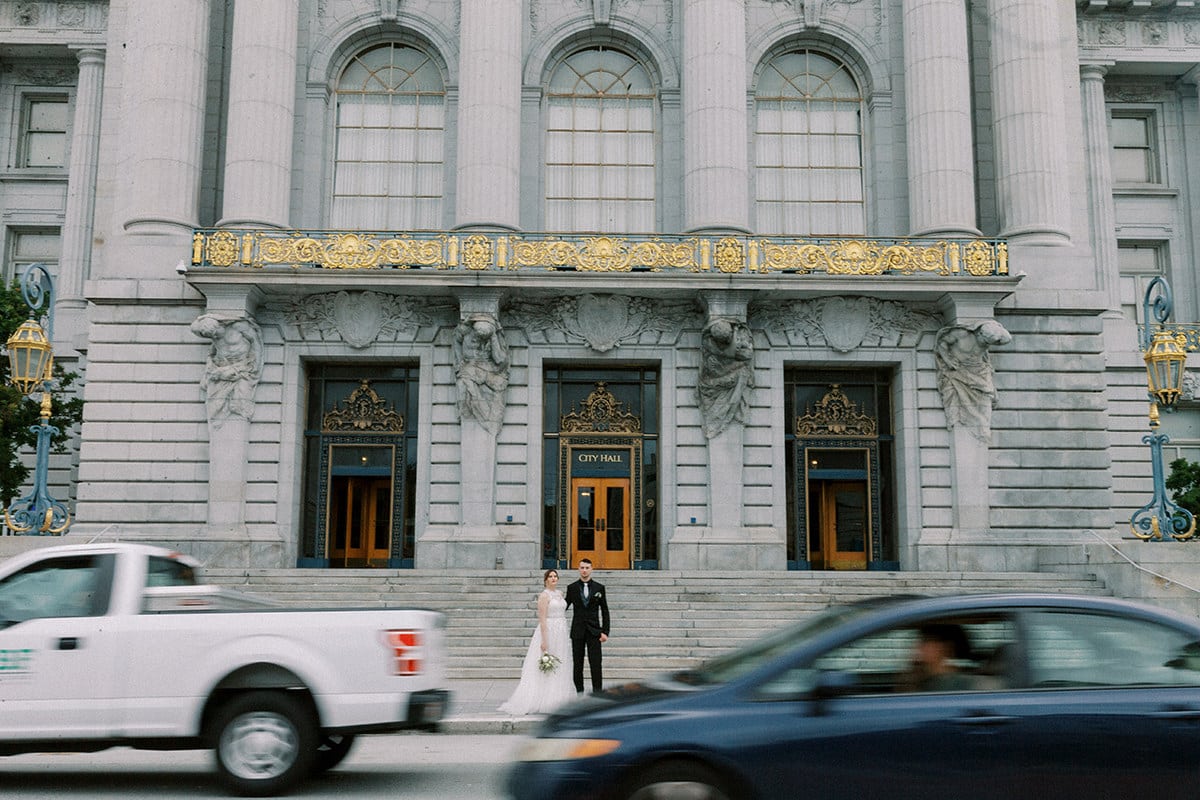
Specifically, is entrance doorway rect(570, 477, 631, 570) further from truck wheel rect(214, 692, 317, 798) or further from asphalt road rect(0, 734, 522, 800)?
truck wheel rect(214, 692, 317, 798)

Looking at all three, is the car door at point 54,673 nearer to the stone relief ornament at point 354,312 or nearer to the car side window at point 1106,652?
the car side window at point 1106,652

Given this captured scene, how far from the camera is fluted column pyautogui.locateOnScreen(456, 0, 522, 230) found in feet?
94.2

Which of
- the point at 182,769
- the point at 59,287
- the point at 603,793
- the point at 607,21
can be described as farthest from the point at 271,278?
the point at 603,793

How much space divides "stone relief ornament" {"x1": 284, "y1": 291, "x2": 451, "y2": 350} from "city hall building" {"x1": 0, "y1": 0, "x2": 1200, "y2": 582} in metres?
0.10

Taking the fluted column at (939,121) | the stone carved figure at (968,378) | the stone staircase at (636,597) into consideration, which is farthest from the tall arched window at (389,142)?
the stone carved figure at (968,378)

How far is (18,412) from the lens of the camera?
3391 cm

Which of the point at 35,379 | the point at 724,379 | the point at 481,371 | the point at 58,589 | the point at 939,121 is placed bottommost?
the point at 58,589

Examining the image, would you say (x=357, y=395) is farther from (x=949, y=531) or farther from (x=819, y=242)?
(x=949, y=531)

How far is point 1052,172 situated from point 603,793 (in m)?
26.6

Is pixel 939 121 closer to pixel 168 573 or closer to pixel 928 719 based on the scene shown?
pixel 168 573

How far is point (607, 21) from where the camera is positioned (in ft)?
103

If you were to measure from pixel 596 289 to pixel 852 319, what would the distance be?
20.6ft

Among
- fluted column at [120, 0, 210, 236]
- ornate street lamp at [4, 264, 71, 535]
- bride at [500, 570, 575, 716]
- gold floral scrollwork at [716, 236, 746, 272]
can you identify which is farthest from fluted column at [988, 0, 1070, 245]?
ornate street lamp at [4, 264, 71, 535]

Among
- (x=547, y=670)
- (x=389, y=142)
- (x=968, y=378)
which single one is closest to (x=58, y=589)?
(x=547, y=670)
